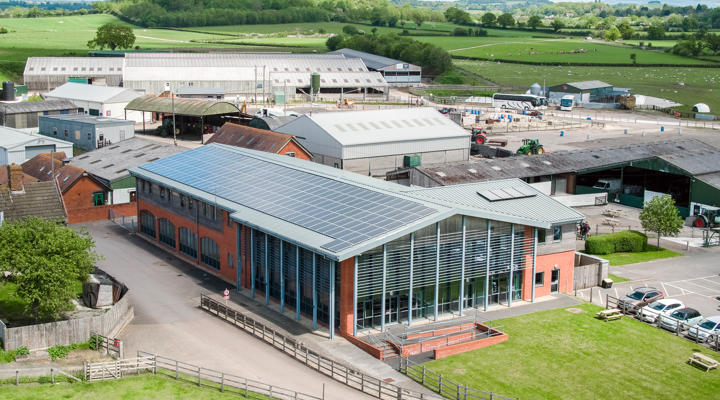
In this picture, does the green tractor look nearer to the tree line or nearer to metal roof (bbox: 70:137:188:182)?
metal roof (bbox: 70:137:188:182)

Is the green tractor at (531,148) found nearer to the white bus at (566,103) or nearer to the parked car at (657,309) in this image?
the parked car at (657,309)

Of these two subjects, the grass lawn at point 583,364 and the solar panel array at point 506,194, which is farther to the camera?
the solar panel array at point 506,194

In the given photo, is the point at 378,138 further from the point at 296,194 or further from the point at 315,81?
the point at 315,81

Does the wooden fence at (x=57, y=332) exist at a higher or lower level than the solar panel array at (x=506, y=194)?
lower

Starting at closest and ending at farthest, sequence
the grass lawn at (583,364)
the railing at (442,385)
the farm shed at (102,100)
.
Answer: the railing at (442,385) < the grass lawn at (583,364) < the farm shed at (102,100)

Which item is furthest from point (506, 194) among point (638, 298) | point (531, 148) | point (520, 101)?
point (520, 101)

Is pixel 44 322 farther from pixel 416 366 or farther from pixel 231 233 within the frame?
pixel 416 366

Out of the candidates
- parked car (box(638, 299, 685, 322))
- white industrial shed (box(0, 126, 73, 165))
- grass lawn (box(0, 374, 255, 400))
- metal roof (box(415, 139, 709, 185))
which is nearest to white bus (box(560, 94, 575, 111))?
metal roof (box(415, 139, 709, 185))

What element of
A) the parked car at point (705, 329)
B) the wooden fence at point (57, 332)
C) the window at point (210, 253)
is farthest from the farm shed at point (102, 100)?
the parked car at point (705, 329)
